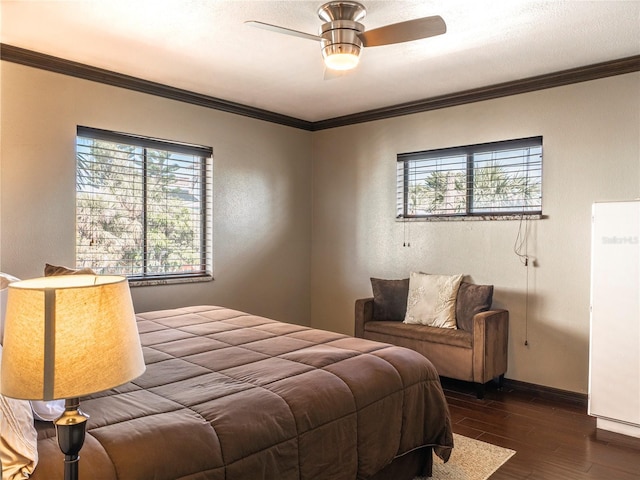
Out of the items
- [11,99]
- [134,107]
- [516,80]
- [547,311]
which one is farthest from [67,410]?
[516,80]

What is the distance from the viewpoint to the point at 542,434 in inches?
121

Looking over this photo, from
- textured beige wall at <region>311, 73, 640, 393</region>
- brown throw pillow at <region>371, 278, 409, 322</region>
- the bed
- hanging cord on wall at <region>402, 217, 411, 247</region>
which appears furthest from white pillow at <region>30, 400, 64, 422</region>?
hanging cord on wall at <region>402, 217, 411, 247</region>

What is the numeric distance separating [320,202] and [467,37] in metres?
2.83

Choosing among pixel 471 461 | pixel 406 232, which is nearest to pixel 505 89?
pixel 406 232

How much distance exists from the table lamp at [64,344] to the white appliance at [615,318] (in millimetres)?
3149

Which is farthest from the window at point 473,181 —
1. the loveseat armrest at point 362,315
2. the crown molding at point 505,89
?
the loveseat armrest at point 362,315

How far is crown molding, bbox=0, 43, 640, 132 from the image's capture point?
11.3ft

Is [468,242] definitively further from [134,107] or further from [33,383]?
[33,383]

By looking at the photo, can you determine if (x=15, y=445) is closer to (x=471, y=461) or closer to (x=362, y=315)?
(x=471, y=461)

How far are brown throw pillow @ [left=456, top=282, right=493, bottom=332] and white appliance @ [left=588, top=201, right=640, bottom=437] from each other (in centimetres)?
88

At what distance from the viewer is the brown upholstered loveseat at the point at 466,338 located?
3680mm

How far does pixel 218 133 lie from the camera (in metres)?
4.64

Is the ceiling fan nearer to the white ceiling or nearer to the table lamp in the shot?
the white ceiling

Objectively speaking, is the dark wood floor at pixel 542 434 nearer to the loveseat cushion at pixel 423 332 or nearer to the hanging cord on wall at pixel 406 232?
the loveseat cushion at pixel 423 332
